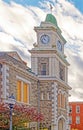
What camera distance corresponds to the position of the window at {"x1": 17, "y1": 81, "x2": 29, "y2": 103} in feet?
94.0

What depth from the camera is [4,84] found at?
81.1ft

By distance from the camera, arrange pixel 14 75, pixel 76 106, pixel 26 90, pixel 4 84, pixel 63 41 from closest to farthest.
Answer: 1. pixel 4 84
2. pixel 14 75
3. pixel 26 90
4. pixel 63 41
5. pixel 76 106

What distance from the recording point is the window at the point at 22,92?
28645 millimetres

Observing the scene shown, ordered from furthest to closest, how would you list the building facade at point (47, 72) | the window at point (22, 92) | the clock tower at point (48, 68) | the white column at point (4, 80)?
the clock tower at point (48, 68) < the building facade at point (47, 72) < the window at point (22, 92) < the white column at point (4, 80)

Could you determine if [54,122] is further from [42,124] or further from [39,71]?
[39,71]

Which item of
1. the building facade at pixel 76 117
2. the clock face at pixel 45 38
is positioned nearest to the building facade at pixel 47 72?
the clock face at pixel 45 38

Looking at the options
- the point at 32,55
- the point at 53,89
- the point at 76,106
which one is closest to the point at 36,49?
the point at 32,55

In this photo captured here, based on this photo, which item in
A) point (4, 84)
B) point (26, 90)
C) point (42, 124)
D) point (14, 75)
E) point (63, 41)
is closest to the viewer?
point (4, 84)

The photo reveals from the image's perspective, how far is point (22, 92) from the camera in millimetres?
29359

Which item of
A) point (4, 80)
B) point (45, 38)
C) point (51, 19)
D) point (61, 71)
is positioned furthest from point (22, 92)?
point (61, 71)

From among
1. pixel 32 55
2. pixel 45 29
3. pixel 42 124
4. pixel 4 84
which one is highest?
pixel 45 29

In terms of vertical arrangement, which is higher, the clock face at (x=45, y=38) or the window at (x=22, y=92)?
the clock face at (x=45, y=38)

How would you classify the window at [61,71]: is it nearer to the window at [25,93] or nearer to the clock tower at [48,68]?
the clock tower at [48,68]

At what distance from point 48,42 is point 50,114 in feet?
21.8
